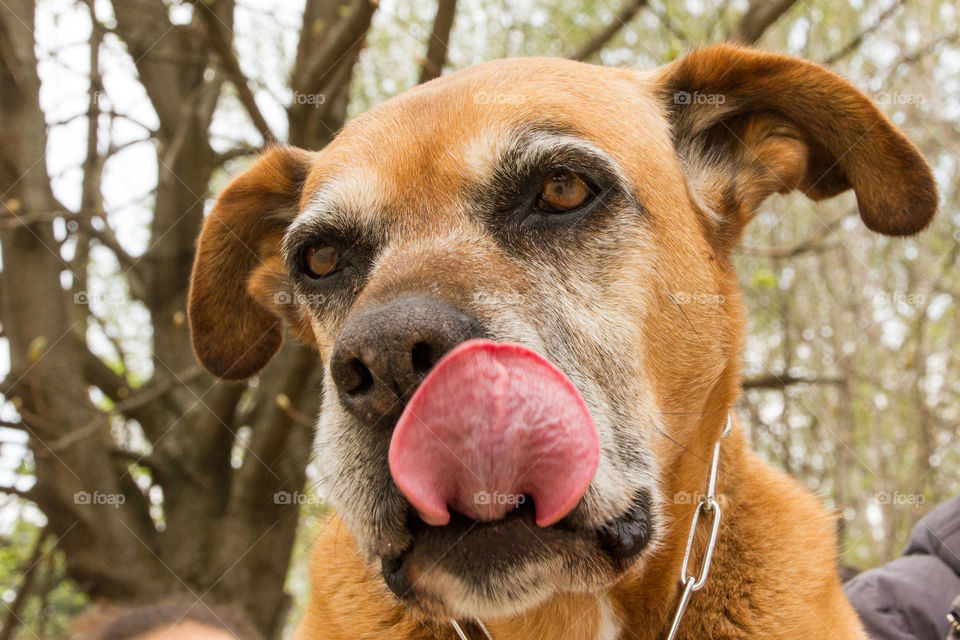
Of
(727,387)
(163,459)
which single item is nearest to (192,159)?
(163,459)

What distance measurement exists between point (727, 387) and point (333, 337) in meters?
1.38

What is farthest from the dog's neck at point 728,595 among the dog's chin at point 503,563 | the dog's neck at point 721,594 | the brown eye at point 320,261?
the brown eye at point 320,261

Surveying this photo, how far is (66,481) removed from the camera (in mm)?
5254

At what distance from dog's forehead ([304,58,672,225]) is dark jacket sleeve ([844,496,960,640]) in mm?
2079

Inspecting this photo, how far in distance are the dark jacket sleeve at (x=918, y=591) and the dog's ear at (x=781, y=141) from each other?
145 cm

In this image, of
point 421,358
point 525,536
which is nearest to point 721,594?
point 525,536

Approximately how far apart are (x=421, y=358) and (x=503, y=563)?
555 millimetres

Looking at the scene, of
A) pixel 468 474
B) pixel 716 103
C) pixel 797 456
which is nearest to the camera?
pixel 468 474

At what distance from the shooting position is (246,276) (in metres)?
3.53

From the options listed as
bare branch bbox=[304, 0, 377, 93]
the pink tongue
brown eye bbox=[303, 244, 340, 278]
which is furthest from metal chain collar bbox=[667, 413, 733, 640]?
bare branch bbox=[304, 0, 377, 93]

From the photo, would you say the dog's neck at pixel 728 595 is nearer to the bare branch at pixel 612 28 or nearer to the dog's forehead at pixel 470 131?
the dog's forehead at pixel 470 131

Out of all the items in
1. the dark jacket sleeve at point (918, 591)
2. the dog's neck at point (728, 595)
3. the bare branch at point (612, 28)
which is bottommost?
the dark jacket sleeve at point (918, 591)

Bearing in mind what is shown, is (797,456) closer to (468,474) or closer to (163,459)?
(163,459)

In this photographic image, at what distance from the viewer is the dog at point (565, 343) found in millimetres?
1835
